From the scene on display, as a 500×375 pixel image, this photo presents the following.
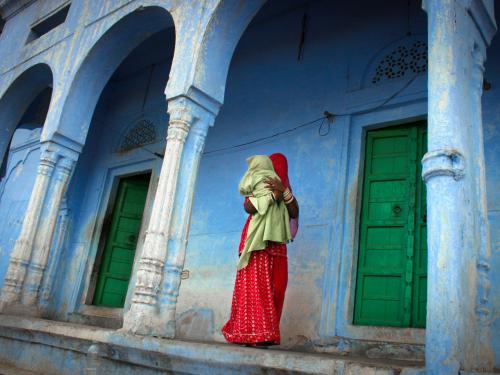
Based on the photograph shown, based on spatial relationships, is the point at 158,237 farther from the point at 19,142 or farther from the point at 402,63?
the point at 19,142

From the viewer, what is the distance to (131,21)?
5000 millimetres

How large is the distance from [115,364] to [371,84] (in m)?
3.28

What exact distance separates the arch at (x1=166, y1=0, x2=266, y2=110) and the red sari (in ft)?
4.12

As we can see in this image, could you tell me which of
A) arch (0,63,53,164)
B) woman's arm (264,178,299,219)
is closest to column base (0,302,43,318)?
arch (0,63,53,164)

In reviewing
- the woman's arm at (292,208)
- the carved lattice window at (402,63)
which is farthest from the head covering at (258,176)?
the carved lattice window at (402,63)

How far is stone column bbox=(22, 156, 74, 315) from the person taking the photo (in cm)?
511

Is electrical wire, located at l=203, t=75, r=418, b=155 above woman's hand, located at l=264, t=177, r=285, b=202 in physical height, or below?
above

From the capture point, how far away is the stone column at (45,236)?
5.11 meters

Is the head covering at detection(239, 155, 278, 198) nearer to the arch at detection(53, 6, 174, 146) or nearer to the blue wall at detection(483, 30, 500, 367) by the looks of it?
the blue wall at detection(483, 30, 500, 367)

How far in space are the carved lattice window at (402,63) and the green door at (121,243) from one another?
3.69m

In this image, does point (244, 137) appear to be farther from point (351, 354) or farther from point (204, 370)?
point (204, 370)

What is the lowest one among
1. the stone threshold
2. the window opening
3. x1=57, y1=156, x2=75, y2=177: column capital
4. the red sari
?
the stone threshold

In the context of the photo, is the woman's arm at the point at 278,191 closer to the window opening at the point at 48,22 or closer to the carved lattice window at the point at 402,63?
the carved lattice window at the point at 402,63

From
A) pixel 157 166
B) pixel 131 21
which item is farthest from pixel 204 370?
pixel 157 166
